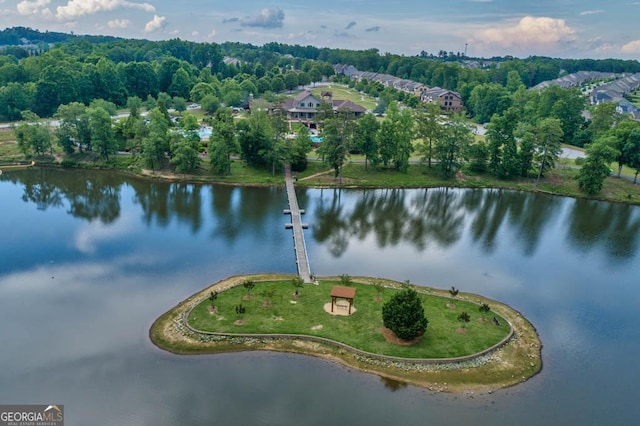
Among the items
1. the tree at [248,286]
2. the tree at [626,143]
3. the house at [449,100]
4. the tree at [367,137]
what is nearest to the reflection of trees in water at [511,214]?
the tree at [626,143]

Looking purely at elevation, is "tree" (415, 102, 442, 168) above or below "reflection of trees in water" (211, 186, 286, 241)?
above

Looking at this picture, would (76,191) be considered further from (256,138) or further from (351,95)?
(351,95)

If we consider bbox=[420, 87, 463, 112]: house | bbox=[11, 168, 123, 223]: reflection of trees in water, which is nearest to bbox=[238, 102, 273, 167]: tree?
bbox=[11, 168, 123, 223]: reflection of trees in water

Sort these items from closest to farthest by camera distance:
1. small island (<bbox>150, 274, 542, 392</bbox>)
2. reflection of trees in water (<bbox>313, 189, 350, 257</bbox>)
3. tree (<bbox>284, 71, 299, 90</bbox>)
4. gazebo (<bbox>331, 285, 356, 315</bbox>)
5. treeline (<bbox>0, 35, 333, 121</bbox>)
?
1. small island (<bbox>150, 274, 542, 392</bbox>)
2. gazebo (<bbox>331, 285, 356, 315</bbox>)
3. reflection of trees in water (<bbox>313, 189, 350, 257</bbox>)
4. treeline (<bbox>0, 35, 333, 121</bbox>)
5. tree (<bbox>284, 71, 299, 90</bbox>)

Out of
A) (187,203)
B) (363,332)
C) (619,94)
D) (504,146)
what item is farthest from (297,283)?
(619,94)

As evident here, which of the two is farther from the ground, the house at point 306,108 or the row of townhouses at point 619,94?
the row of townhouses at point 619,94

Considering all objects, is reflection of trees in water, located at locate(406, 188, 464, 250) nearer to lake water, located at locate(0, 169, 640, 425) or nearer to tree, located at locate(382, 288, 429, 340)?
lake water, located at locate(0, 169, 640, 425)

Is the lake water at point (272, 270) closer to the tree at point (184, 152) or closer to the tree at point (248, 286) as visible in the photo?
the tree at point (248, 286)
